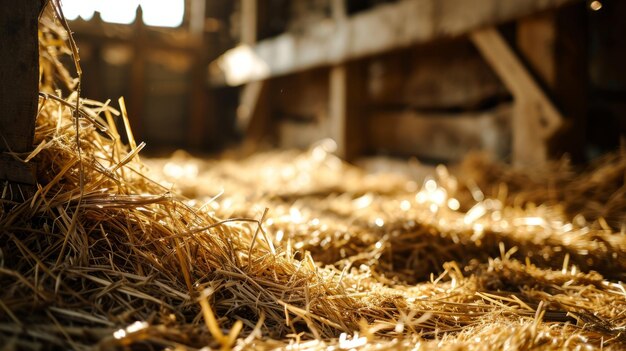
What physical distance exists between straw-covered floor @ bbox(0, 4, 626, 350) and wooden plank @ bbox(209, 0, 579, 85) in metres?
1.02

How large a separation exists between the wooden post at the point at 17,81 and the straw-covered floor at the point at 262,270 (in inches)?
1.9

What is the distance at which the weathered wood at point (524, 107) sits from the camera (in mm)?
2642

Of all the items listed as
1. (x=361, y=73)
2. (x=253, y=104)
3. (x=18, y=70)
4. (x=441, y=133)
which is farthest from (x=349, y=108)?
(x=18, y=70)

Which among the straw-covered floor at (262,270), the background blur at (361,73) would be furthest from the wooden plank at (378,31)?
the straw-covered floor at (262,270)

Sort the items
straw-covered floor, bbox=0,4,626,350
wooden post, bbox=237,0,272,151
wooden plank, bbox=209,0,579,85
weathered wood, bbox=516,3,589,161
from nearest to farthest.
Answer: straw-covered floor, bbox=0,4,626,350
weathered wood, bbox=516,3,589,161
wooden plank, bbox=209,0,579,85
wooden post, bbox=237,0,272,151

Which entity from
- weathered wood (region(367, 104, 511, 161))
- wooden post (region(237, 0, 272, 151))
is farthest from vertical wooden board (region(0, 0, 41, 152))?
Result: wooden post (region(237, 0, 272, 151))

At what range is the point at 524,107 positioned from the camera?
273 centimetres

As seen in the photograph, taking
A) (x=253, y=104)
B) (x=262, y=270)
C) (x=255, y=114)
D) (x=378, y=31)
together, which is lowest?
(x=262, y=270)

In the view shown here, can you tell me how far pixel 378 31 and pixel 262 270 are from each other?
243 cm

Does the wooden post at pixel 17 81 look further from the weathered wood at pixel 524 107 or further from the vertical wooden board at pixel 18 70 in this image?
the weathered wood at pixel 524 107

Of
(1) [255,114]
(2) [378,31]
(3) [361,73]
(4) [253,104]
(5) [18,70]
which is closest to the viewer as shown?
(5) [18,70]

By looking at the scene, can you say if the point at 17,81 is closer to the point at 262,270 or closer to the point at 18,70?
the point at 18,70

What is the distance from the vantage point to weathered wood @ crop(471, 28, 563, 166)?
2.64 meters

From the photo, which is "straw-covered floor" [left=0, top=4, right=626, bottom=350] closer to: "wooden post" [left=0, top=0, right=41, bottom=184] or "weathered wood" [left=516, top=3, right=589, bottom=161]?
"wooden post" [left=0, top=0, right=41, bottom=184]
